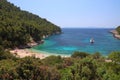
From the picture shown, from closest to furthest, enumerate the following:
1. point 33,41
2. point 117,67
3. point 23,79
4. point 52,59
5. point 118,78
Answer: point 23,79, point 118,78, point 117,67, point 52,59, point 33,41

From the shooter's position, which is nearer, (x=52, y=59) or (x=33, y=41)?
(x=52, y=59)

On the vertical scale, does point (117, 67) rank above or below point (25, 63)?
below

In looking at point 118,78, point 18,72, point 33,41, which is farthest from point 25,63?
point 33,41

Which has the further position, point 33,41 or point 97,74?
point 33,41

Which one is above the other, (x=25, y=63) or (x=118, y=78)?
(x=25, y=63)

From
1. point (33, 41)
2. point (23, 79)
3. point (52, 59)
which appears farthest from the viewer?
point (33, 41)

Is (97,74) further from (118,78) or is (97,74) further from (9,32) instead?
(9,32)

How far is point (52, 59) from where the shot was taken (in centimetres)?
4372

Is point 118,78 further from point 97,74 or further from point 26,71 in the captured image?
point 26,71

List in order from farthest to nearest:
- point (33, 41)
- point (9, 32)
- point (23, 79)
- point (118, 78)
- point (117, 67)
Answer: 1. point (33, 41)
2. point (9, 32)
3. point (117, 67)
4. point (118, 78)
5. point (23, 79)

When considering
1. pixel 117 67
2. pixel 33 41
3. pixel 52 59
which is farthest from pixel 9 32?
pixel 117 67

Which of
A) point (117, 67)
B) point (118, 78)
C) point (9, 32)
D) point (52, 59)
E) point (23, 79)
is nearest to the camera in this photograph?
point (23, 79)

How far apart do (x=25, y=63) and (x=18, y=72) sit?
1105 mm

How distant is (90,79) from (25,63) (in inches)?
238
